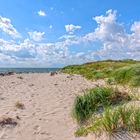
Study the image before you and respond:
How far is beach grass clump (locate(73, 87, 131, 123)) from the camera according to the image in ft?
28.1

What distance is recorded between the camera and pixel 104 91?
32.9ft

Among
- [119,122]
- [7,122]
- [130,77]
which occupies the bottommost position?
[7,122]

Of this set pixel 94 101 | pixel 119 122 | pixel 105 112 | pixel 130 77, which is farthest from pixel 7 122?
pixel 130 77

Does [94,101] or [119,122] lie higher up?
[94,101]

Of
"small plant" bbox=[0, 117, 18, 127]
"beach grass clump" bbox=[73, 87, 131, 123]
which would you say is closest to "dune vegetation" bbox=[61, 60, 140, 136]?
"beach grass clump" bbox=[73, 87, 131, 123]

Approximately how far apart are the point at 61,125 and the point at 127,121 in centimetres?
229

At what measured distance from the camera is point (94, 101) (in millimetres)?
9250

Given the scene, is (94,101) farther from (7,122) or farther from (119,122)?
(7,122)

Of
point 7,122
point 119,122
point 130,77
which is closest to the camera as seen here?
point 119,122

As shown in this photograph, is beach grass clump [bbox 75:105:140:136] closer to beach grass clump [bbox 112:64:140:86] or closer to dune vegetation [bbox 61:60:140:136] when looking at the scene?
dune vegetation [bbox 61:60:140:136]

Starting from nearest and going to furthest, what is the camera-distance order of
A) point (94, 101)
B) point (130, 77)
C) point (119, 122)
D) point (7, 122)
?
point (119, 122) < point (7, 122) < point (94, 101) < point (130, 77)

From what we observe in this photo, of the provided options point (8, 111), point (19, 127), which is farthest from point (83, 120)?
point (8, 111)

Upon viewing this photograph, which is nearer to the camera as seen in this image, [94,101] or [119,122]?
[119,122]

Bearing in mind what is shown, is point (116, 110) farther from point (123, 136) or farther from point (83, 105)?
point (83, 105)
